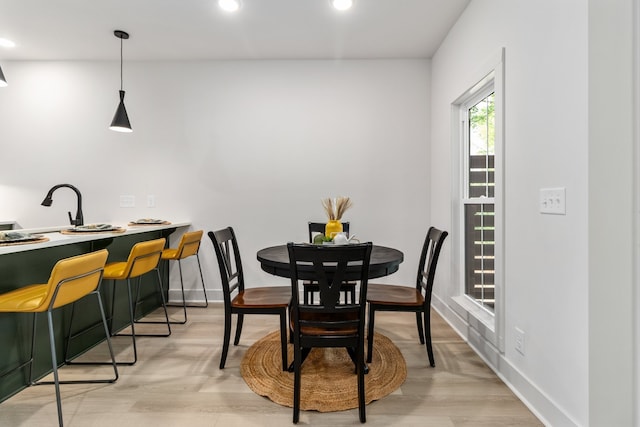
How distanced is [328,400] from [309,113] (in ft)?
9.18

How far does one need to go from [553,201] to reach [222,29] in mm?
2963

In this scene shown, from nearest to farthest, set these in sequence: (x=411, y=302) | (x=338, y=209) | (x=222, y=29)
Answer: (x=411, y=302) < (x=338, y=209) < (x=222, y=29)

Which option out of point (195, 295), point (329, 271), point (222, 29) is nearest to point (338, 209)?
point (329, 271)

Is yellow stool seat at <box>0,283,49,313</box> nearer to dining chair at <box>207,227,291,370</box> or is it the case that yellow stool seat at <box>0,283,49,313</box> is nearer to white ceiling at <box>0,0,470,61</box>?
dining chair at <box>207,227,291,370</box>

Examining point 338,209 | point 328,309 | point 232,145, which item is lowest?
point 328,309

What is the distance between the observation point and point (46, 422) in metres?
1.63

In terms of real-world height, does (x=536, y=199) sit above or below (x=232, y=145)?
below

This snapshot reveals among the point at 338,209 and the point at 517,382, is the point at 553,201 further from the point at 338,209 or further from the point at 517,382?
the point at 338,209

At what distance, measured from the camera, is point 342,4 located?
2561 mm

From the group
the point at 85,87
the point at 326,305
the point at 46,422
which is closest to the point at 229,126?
the point at 85,87

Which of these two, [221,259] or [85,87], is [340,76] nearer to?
[221,259]

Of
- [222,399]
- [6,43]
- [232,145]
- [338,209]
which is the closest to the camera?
[222,399]

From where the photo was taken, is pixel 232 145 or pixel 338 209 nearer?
pixel 338 209

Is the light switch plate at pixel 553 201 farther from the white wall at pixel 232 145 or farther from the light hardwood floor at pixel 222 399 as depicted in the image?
the white wall at pixel 232 145
